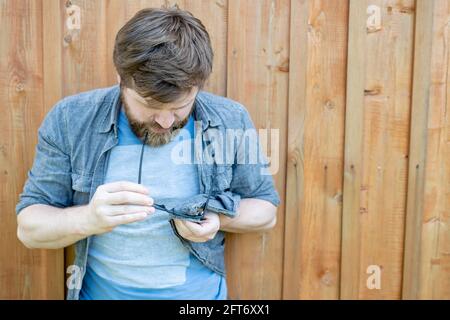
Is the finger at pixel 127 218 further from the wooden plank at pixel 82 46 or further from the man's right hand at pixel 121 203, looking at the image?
the wooden plank at pixel 82 46

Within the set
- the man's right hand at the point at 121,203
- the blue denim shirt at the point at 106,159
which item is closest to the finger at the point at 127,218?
the man's right hand at the point at 121,203

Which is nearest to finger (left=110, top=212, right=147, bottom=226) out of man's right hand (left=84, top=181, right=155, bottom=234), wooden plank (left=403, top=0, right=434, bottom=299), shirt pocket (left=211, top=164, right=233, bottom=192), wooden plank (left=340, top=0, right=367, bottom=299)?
man's right hand (left=84, top=181, right=155, bottom=234)

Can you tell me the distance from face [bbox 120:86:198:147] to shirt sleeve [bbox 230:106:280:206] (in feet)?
0.83

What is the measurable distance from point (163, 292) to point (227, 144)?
1.92 ft

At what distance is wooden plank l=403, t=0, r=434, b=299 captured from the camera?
7.35 ft

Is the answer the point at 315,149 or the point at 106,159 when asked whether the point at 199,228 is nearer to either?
the point at 106,159

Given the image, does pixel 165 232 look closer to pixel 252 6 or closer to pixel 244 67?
pixel 244 67

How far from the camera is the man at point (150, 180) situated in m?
1.77

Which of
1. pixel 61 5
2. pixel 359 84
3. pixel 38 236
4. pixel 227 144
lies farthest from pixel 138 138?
pixel 359 84

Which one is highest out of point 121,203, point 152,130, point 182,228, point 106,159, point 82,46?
point 82,46

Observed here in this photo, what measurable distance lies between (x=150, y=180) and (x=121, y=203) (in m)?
0.28

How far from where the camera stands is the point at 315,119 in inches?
90.8

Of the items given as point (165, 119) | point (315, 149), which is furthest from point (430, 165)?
point (165, 119)

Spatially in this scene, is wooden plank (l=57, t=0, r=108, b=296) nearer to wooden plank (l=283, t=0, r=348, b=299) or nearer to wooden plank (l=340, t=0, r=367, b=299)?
wooden plank (l=283, t=0, r=348, b=299)
